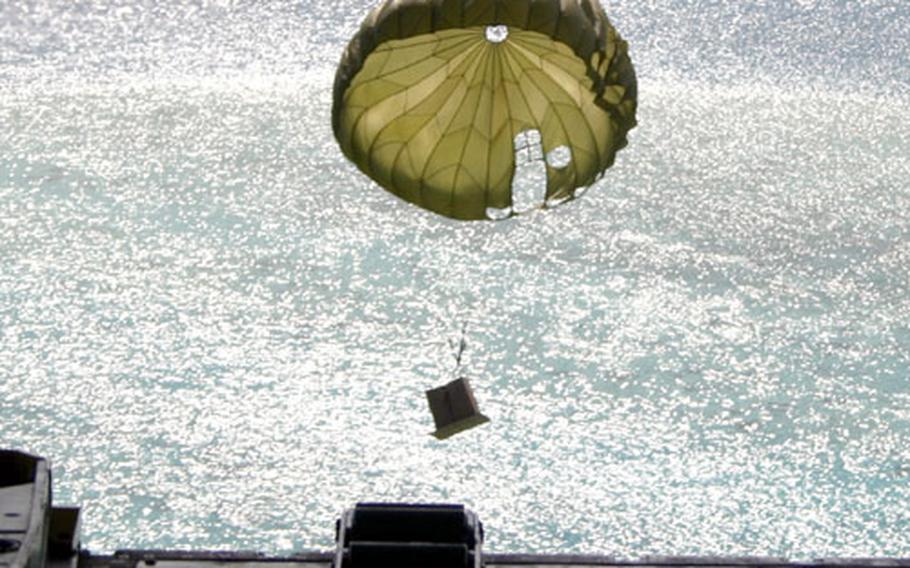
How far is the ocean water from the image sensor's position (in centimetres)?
3341

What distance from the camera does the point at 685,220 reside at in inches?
1734

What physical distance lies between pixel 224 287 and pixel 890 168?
17213mm

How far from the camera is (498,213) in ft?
79.2

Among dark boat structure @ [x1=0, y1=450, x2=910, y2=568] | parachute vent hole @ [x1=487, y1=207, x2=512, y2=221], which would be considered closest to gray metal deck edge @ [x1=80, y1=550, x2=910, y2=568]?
dark boat structure @ [x1=0, y1=450, x2=910, y2=568]

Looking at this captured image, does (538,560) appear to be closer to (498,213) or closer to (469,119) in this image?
(498,213)

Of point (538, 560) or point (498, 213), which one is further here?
point (538, 560)

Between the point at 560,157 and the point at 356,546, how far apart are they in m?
6.55

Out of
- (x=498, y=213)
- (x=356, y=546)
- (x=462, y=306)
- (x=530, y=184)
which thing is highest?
(x=498, y=213)

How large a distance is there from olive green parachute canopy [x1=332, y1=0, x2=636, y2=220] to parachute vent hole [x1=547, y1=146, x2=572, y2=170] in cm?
1

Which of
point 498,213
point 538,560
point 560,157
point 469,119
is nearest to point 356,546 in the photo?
point 538,560

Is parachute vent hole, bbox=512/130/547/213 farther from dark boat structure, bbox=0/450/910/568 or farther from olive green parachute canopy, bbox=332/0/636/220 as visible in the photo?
olive green parachute canopy, bbox=332/0/636/220

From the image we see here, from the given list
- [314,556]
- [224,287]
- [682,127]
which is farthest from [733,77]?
[314,556]

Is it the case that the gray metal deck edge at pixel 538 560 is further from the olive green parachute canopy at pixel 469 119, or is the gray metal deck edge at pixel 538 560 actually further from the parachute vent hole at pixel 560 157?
the parachute vent hole at pixel 560 157

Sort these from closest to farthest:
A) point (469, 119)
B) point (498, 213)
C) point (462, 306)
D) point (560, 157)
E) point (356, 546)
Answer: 1. point (560, 157)
2. point (498, 213)
3. point (469, 119)
4. point (356, 546)
5. point (462, 306)
